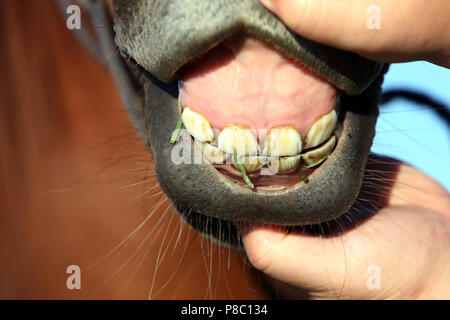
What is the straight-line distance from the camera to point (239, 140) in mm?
541

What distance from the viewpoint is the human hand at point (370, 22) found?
16.9 inches

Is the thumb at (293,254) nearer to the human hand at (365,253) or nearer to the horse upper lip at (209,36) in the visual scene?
the human hand at (365,253)

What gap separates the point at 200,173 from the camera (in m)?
0.58

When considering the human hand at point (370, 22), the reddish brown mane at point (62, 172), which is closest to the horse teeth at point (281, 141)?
the human hand at point (370, 22)

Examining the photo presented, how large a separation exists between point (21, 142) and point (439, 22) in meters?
0.75

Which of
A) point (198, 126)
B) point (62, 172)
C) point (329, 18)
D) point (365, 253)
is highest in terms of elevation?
point (329, 18)

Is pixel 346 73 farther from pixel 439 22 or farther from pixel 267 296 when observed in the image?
pixel 267 296

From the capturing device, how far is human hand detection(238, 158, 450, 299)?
74 centimetres

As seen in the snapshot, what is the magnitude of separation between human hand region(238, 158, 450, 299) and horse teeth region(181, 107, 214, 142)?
0.21 metres

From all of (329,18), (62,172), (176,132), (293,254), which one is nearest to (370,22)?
(329,18)

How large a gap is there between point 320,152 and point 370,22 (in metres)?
0.18

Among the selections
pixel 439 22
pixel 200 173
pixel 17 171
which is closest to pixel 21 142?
pixel 17 171

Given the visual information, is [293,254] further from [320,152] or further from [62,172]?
[62,172]

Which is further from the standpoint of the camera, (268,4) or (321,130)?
(321,130)
